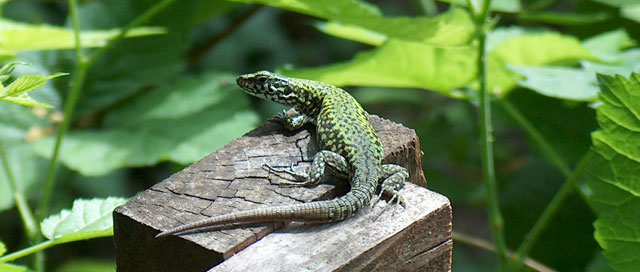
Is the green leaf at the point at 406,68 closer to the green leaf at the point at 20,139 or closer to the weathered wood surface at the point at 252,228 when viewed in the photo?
the weathered wood surface at the point at 252,228

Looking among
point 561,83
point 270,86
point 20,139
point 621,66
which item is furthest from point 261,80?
point 621,66

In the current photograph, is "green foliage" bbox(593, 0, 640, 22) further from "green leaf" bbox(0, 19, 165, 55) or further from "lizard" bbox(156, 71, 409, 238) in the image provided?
"green leaf" bbox(0, 19, 165, 55)

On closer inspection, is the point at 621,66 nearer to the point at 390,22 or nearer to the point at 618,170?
the point at 390,22

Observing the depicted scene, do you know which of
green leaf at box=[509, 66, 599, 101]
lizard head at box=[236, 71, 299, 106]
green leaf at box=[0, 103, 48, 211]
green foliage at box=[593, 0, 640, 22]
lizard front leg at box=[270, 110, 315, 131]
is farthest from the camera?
green leaf at box=[0, 103, 48, 211]

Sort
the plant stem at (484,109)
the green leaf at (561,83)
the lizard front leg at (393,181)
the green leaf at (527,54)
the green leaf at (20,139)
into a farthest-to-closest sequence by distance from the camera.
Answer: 1. the green leaf at (20,139)
2. the green leaf at (527,54)
3. the green leaf at (561,83)
4. the plant stem at (484,109)
5. the lizard front leg at (393,181)

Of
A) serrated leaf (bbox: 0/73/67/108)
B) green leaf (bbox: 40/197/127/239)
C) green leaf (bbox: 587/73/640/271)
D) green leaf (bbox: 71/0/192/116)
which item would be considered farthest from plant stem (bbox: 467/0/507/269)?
green leaf (bbox: 71/0/192/116)

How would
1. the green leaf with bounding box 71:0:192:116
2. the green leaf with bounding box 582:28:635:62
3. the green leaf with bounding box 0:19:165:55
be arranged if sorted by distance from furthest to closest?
the green leaf with bounding box 71:0:192:116 < the green leaf with bounding box 582:28:635:62 < the green leaf with bounding box 0:19:165:55

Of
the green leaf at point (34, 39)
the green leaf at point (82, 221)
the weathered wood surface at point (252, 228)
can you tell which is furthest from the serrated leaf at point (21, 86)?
the green leaf at point (34, 39)
